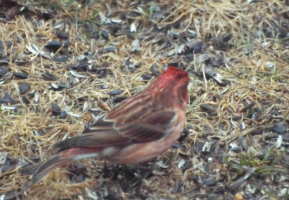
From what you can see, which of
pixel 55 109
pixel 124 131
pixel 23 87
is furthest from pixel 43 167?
pixel 23 87

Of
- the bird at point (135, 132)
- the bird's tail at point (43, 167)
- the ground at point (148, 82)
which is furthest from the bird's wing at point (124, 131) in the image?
the ground at point (148, 82)

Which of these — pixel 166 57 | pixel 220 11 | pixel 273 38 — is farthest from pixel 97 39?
pixel 273 38

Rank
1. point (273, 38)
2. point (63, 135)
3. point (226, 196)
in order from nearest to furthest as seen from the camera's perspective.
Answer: point (226, 196) → point (63, 135) → point (273, 38)

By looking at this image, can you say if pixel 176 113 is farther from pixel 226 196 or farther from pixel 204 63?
pixel 204 63

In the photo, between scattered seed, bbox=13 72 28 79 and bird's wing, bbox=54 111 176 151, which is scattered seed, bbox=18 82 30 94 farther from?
bird's wing, bbox=54 111 176 151

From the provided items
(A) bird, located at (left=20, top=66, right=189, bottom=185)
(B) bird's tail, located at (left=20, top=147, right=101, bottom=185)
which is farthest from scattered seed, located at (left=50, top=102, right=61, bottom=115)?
(B) bird's tail, located at (left=20, top=147, right=101, bottom=185)

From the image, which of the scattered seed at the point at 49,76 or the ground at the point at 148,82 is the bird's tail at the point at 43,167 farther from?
the scattered seed at the point at 49,76

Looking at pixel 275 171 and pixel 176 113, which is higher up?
pixel 176 113
